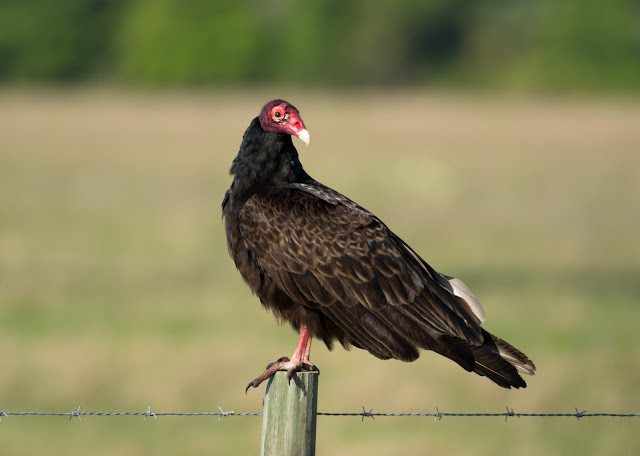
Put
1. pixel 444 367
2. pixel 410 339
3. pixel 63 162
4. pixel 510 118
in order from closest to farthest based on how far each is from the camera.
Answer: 1. pixel 410 339
2. pixel 444 367
3. pixel 63 162
4. pixel 510 118

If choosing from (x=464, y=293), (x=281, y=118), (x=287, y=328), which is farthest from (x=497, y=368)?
(x=287, y=328)

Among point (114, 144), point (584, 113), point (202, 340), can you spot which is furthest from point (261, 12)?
point (202, 340)

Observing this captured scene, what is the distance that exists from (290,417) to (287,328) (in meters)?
6.34

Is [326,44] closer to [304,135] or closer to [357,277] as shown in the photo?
[304,135]

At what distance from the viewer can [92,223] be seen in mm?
14242

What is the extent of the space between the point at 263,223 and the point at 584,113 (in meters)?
25.8

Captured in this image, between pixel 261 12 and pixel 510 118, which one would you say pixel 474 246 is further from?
pixel 261 12

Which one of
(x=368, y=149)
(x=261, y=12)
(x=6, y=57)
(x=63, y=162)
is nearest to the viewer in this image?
(x=63, y=162)

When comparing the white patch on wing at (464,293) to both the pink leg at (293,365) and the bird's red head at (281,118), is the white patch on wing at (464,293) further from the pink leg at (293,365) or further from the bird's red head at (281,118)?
the bird's red head at (281,118)

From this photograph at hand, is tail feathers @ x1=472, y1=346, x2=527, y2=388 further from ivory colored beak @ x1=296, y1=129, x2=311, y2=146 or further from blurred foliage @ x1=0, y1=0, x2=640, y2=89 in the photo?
blurred foliage @ x1=0, y1=0, x2=640, y2=89

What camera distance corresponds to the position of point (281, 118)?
14.2 ft

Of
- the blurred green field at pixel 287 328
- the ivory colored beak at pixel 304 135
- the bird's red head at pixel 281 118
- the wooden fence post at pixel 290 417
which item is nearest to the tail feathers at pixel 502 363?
the wooden fence post at pixel 290 417

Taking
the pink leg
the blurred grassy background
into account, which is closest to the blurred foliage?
the blurred grassy background

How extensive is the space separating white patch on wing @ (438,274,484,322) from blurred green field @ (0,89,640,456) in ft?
8.28
